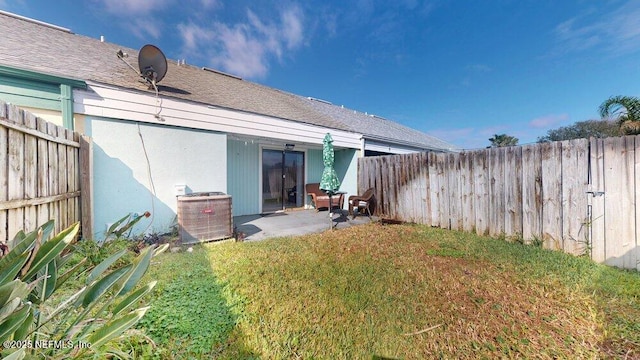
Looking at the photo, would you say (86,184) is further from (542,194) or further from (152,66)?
(542,194)

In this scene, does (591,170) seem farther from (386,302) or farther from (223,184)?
(223,184)

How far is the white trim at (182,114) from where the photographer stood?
4.40 metres

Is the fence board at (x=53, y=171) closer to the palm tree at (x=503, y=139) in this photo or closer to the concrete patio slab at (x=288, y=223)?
the concrete patio slab at (x=288, y=223)

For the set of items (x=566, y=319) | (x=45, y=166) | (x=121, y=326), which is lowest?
(x=566, y=319)

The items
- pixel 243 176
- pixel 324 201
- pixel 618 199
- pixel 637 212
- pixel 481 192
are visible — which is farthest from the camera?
pixel 324 201

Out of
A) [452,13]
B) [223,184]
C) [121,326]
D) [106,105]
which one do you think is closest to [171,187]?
[223,184]

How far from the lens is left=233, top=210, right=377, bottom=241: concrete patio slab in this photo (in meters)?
5.66

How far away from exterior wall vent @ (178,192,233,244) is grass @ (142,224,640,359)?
58cm

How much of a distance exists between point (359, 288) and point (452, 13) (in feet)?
35.5

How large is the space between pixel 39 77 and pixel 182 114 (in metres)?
2.14

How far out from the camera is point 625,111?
660 centimetres

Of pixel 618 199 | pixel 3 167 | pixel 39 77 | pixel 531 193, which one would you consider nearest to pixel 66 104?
pixel 39 77

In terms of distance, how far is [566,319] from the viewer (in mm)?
2369

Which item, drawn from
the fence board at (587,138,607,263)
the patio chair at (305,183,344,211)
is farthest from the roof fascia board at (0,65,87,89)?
the fence board at (587,138,607,263)
